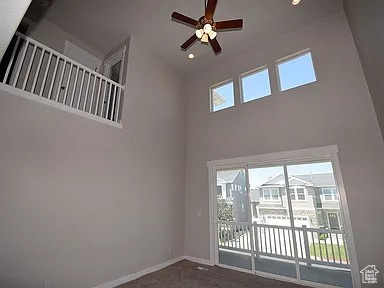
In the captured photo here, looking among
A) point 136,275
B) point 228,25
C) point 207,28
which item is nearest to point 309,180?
point 228,25

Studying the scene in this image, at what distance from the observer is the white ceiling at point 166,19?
3.92 metres

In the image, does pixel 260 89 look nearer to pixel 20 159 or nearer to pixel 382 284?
pixel 382 284

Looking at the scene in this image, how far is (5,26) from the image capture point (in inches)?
51.6

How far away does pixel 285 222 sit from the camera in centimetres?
389

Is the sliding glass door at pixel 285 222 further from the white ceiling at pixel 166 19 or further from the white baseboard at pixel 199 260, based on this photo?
the white ceiling at pixel 166 19

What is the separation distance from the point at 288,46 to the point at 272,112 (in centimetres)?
164

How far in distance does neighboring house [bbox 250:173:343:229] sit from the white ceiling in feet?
11.1

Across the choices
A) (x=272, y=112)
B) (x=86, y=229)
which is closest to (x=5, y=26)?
(x=86, y=229)

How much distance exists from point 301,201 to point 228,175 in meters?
1.67

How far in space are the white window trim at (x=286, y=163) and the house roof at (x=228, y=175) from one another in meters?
0.11

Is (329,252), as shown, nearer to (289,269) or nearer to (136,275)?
(289,269)

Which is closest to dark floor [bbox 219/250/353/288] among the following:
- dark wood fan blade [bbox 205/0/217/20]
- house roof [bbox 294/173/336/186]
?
house roof [bbox 294/173/336/186]

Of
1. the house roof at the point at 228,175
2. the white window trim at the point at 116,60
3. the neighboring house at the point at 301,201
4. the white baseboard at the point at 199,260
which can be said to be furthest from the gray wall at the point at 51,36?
the white baseboard at the point at 199,260

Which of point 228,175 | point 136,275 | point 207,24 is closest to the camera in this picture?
point 207,24
